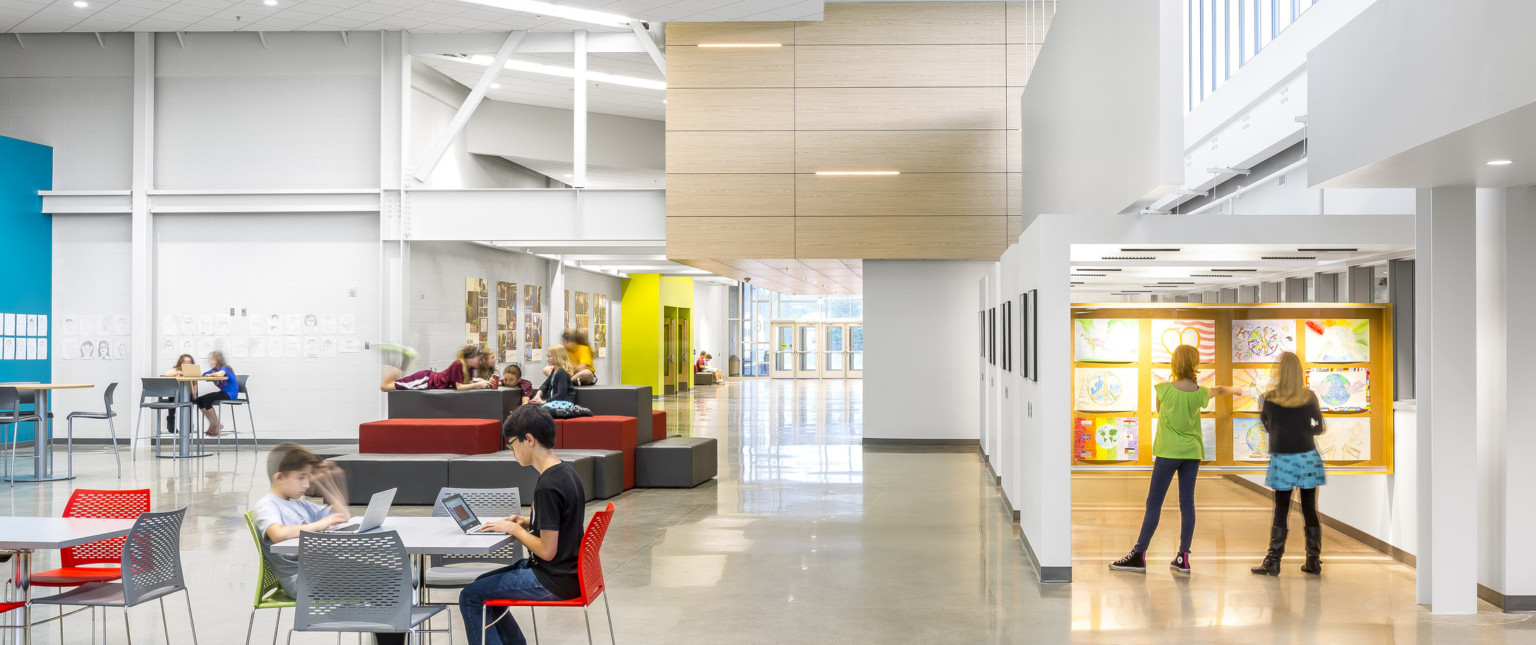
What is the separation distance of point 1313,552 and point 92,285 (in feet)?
52.7

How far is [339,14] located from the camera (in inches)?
556

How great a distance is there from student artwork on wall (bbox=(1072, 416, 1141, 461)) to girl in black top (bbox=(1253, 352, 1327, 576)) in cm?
88

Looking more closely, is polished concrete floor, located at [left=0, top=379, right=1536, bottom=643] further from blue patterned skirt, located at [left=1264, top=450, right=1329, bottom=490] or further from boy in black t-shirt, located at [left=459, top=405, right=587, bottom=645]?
boy in black t-shirt, located at [left=459, top=405, right=587, bottom=645]

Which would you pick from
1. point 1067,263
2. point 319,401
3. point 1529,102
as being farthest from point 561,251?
point 1529,102

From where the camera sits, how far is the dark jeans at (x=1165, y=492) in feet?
22.0

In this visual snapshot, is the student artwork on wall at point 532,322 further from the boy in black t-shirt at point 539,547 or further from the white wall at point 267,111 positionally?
the boy in black t-shirt at point 539,547

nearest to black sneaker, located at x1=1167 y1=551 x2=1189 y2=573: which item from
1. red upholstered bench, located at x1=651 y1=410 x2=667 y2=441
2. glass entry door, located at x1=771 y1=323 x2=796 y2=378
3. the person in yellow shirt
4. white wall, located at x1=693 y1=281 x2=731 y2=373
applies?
red upholstered bench, located at x1=651 y1=410 x2=667 y2=441

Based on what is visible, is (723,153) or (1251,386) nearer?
(1251,386)

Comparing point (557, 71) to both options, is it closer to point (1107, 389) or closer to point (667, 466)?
point (667, 466)

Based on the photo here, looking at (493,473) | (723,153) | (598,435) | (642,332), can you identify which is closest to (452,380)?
(598,435)

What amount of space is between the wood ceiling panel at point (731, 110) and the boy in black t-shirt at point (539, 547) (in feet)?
32.5

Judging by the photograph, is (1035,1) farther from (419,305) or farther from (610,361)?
(610,361)

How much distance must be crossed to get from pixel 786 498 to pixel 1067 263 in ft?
14.7

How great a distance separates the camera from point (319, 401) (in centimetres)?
1542
